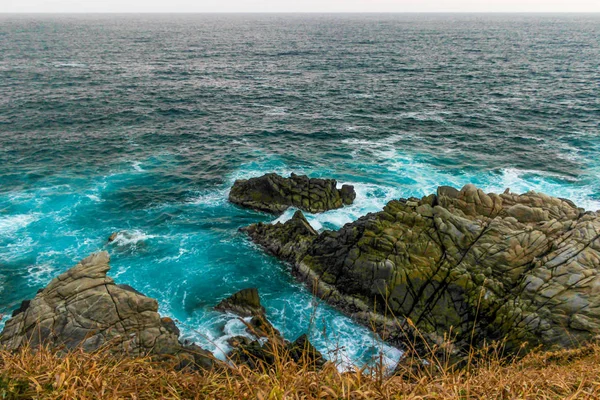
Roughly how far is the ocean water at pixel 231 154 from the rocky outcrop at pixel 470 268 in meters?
2.95

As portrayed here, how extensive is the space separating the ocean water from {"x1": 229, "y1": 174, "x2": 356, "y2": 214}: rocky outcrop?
1399 millimetres

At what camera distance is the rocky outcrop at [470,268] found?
24.4 metres

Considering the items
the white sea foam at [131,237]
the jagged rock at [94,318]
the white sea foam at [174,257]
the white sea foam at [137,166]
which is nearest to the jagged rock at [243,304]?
the jagged rock at [94,318]

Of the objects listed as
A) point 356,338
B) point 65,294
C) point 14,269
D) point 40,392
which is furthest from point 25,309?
point 40,392

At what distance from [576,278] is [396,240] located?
1115 cm

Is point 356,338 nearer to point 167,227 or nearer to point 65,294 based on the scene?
point 65,294

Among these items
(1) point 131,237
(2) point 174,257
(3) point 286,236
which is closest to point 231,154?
(1) point 131,237

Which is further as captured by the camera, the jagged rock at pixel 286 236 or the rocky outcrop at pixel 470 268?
the jagged rock at pixel 286 236

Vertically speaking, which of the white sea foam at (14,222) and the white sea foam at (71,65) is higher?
the white sea foam at (71,65)

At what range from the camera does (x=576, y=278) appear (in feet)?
80.8

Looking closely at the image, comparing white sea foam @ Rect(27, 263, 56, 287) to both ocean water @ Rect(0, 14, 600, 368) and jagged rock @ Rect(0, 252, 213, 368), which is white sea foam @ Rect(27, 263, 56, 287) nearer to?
ocean water @ Rect(0, 14, 600, 368)

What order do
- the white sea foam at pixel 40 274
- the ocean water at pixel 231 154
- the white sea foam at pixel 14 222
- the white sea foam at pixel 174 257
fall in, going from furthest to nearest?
the white sea foam at pixel 14 222 < the white sea foam at pixel 174 257 < the ocean water at pixel 231 154 < the white sea foam at pixel 40 274

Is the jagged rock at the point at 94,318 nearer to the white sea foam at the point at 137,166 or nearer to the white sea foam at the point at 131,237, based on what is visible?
the white sea foam at the point at 131,237

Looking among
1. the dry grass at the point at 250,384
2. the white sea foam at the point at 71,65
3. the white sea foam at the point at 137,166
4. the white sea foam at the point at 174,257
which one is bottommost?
the white sea foam at the point at 174,257
